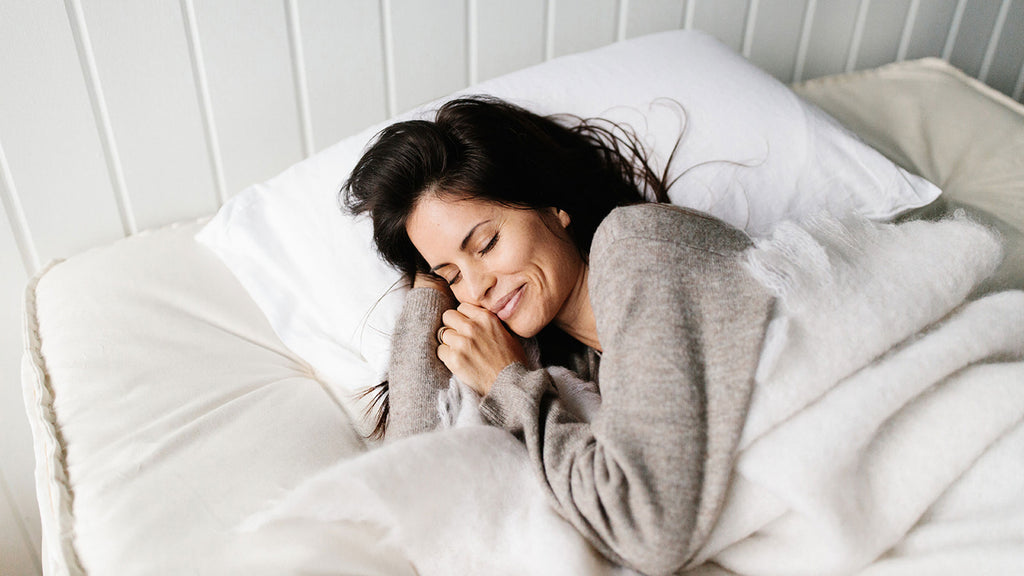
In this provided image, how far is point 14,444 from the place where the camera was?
1411 mm

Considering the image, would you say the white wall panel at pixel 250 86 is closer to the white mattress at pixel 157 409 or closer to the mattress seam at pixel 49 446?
the white mattress at pixel 157 409

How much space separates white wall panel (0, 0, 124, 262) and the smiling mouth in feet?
2.37

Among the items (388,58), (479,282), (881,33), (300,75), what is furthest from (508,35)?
Answer: (881,33)

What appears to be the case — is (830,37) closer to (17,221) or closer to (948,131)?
(948,131)

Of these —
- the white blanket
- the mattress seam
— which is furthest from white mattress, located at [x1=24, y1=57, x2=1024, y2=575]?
the white blanket

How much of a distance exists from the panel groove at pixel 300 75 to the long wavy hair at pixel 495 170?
25cm

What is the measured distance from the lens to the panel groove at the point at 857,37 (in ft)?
5.52

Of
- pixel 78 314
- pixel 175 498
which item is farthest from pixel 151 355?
pixel 175 498

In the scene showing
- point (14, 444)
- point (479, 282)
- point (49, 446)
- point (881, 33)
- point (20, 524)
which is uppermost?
point (881, 33)

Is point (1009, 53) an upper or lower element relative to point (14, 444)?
upper

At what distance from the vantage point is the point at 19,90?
1.20 meters

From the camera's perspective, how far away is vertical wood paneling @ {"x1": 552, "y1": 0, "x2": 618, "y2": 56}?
4.90 feet

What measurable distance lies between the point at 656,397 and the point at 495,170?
44 cm

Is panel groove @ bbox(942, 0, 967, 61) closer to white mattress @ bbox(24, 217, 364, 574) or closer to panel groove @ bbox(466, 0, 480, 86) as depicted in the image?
panel groove @ bbox(466, 0, 480, 86)
